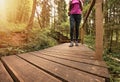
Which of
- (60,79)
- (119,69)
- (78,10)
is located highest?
(78,10)

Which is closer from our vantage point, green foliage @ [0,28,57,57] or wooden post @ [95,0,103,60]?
wooden post @ [95,0,103,60]

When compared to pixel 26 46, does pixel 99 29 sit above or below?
above

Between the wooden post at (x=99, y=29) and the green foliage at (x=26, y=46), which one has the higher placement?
the wooden post at (x=99, y=29)

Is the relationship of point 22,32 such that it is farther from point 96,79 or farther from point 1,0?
point 96,79

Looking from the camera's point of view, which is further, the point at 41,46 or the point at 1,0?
the point at 1,0

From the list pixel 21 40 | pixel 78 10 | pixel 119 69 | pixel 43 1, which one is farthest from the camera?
pixel 43 1

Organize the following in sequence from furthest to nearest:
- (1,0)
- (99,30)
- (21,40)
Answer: (1,0) → (21,40) → (99,30)

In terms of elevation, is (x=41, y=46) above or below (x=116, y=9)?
below

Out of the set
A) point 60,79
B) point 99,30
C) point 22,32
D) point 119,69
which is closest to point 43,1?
point 22,32

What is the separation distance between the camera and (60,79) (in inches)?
74.2

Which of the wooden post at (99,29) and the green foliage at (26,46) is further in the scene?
the green foliage at (26,46)

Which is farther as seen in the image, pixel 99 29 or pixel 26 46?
pixel 26 46

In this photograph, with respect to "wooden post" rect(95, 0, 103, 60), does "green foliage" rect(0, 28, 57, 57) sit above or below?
below

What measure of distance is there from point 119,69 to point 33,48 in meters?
3.98
